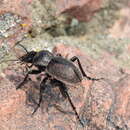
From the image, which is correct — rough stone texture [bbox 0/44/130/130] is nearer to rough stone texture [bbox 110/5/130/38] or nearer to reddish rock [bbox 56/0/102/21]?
reddish rock [bbox 56/0/102/21]

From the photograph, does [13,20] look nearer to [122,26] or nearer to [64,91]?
[64,91]

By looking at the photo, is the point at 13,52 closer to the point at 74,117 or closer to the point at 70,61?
the point at 70,61

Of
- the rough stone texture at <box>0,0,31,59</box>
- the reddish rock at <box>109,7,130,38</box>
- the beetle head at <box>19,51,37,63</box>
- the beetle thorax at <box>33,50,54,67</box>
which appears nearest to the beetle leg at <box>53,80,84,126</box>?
the beetle thorax at <box>33,50,54,67</box>

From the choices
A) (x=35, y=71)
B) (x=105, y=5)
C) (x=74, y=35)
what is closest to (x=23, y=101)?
(x=35, y=71)


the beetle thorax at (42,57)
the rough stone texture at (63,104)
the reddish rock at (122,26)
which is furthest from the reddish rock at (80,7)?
the rough stone texture at (63,104)

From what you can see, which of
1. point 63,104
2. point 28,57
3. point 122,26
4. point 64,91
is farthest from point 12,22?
point 122,26
